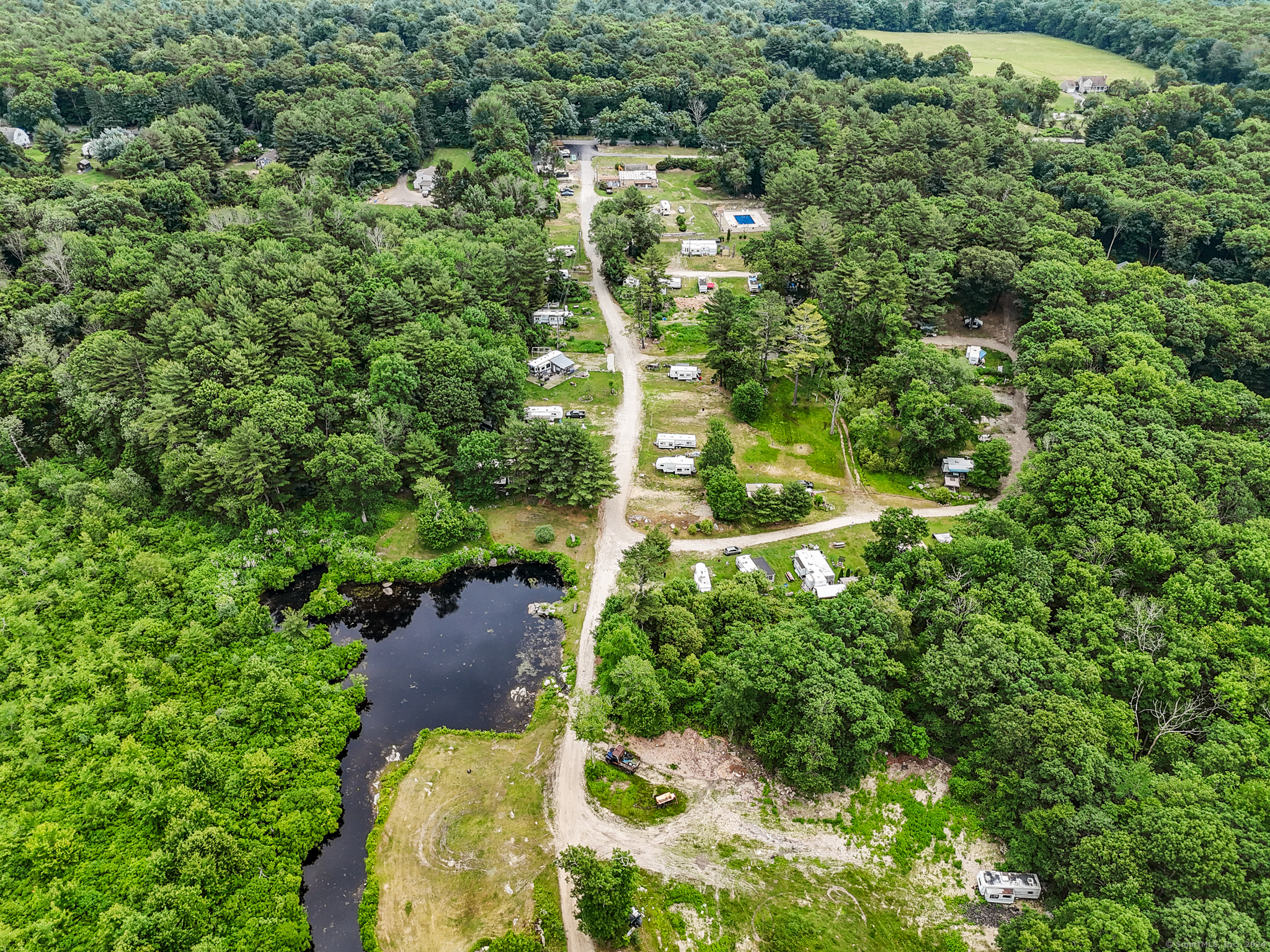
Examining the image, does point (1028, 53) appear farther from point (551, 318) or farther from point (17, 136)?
point (17, 136)

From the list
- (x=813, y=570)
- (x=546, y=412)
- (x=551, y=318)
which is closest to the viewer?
(x=813, y=570)

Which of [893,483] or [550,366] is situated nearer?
[893,483]

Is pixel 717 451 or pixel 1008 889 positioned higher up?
pixel 717 451

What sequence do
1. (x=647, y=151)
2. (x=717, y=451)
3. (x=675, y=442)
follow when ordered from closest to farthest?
(x=717, y=451), (x=675, y=442), (x=647, y=151)

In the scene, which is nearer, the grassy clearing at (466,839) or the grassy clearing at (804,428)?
the grassy clearing at (466,839)

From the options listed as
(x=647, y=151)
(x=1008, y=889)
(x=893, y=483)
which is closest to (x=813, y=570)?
(x=893, y=483)

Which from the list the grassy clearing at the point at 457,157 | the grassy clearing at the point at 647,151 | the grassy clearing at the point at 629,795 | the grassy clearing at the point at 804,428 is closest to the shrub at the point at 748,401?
the grassy clearing at the point at 804,428

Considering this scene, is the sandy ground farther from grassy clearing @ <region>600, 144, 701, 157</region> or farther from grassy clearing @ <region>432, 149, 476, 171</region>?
grassy clearing @ <region>600, 144, 701, 157</region>

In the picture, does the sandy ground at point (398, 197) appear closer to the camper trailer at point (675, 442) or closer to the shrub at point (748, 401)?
the camper trailer at point (675, 442)
